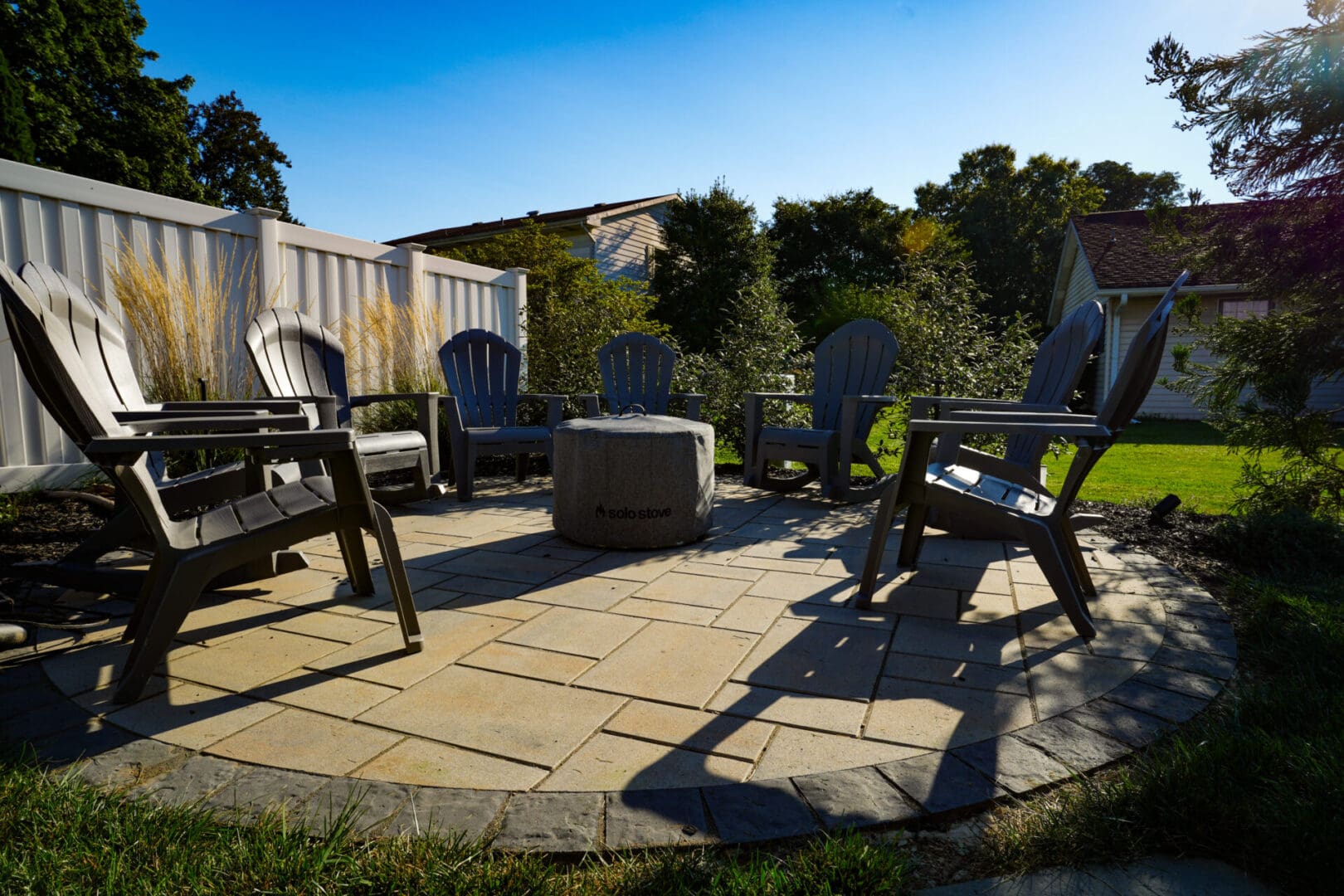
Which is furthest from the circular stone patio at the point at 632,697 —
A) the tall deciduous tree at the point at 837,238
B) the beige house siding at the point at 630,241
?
the tall deciduous tree at the point at 837,238

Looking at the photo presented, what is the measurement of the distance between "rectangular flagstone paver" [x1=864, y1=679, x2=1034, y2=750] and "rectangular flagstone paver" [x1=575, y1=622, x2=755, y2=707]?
445 mm

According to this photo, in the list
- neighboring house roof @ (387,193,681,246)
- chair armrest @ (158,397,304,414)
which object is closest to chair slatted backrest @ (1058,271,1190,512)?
chair armrest @ (158,397,304,414)

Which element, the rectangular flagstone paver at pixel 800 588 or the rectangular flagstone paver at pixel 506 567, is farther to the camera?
the rectangular flagstone paver at pixel 506 567

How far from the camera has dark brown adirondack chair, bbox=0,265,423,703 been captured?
1.84m

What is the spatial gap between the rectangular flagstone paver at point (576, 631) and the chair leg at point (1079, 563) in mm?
1559

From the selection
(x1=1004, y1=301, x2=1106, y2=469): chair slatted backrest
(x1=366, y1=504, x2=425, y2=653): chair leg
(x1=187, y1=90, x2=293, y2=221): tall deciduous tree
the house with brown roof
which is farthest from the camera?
(x1=187, y1=90, x2=293, y2=221): tall deciduous tree

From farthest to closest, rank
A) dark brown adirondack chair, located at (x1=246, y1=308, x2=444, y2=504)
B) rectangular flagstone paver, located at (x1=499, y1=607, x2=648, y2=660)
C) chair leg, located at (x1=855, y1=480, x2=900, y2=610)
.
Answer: dark brown adirondack chair, located at (x1=246, y1=308, x2=444, y2=504), chair leg, located at (x1=855, y1=480, x2=900, y2=610), rectangular flagstone paver, located at (x1=499, y1=607, x2=648, y2=660)

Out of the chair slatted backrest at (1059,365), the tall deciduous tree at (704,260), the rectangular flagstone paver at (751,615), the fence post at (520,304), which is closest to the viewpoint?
the rectangular flagstone paver at (751,615)

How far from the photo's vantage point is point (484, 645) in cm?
227

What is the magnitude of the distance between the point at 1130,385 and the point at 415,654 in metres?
2.41

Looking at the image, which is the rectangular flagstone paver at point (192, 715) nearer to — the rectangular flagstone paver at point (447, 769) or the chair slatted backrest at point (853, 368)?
the rectangular flagstone paver at point (447, 769)

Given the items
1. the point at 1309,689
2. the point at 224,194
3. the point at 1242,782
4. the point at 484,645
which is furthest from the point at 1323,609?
the point at 224,194

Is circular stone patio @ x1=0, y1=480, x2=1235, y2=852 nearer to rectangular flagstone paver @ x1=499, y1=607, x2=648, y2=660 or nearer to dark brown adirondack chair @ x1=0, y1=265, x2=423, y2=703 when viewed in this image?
rectangular flagstone paver @ x1=499, y1=607, x2=648, y2=660

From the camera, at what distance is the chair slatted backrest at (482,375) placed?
5180 millimetres
